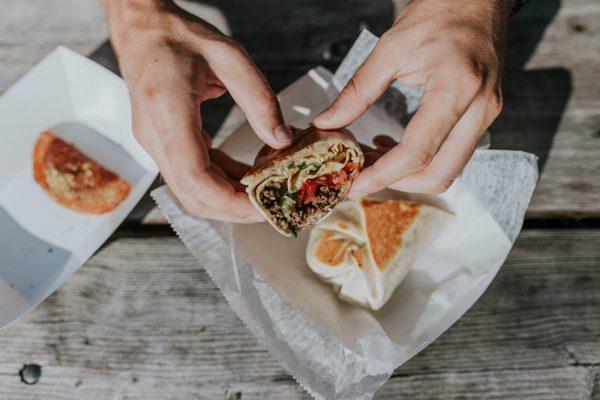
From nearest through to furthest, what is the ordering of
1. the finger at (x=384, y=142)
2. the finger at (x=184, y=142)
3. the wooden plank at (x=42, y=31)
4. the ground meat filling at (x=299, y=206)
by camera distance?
the finger at (x=184, y=142) → the ground meat filling at (x=299, y=206) → the finger at (x=384, y=142) → the wooden plank at (x=42, y=31)

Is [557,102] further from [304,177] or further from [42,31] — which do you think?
[42,31]

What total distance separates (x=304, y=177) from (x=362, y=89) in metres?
0.40

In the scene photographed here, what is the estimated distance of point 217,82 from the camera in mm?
1841

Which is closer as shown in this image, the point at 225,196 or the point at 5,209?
the point at 225,196

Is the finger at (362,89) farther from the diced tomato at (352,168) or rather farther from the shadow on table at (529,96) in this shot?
the shadow on table at (529,96)

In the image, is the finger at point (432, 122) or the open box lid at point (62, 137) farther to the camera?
the open box lid at point (62, 137)

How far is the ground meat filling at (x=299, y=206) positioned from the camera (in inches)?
72.7

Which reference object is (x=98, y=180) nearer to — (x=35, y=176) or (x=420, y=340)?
(x=35, y=176)

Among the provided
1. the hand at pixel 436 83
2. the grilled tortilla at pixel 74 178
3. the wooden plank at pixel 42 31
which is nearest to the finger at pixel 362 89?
the hand at pixel 436 83

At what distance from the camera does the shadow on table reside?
247 centimetres

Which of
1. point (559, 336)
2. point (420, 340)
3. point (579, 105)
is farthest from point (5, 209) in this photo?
point (579, 105)

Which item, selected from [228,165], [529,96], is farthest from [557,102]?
[228,165]

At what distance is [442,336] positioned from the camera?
219cm

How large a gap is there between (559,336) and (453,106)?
129 centimetres
